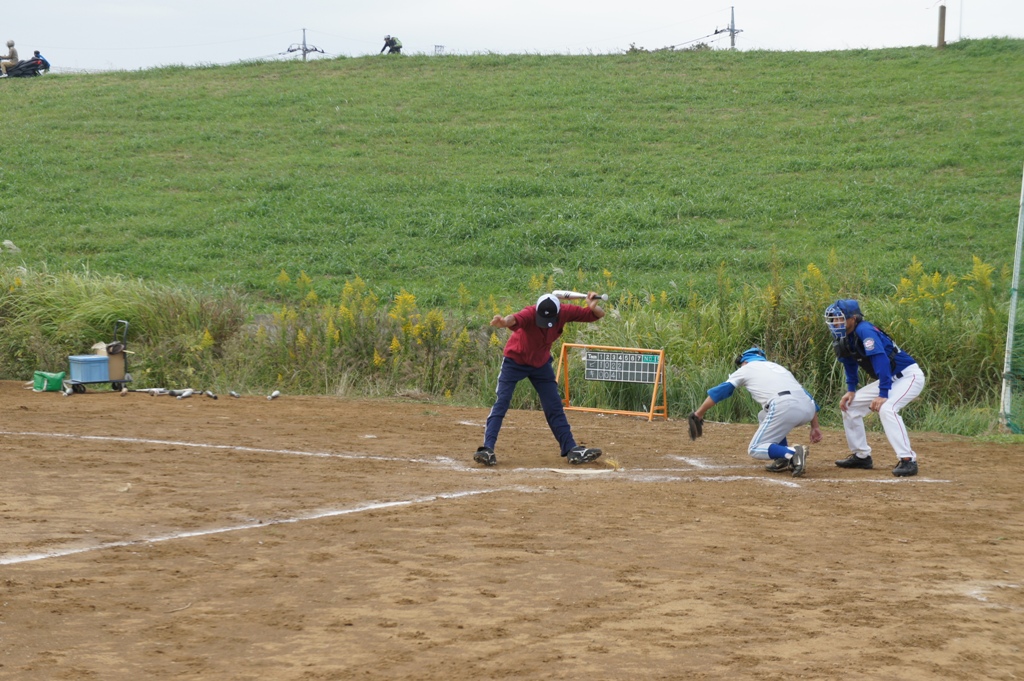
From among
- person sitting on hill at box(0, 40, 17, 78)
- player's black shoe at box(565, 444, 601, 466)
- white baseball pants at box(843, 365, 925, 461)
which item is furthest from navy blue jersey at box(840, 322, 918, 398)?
person sitting on hill at box(0, 40, 17, 78)

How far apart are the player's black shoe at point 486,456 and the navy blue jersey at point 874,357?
3.34 metres

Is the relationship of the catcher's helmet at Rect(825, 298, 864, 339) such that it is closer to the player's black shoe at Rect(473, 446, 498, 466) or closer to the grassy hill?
the player's black shoe at Rect(473, 446, 498, 466)

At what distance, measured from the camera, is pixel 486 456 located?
33.7 ft

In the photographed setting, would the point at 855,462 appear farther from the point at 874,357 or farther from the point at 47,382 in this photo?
the point at 47,382

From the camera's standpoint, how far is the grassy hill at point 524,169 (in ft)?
81.7

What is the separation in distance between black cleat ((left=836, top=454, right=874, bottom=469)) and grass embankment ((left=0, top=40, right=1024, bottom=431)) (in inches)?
146

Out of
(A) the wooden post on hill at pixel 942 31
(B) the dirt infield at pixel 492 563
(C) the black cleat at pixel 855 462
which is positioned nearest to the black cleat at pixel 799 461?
(B) the dirt infield at pixel 492 563

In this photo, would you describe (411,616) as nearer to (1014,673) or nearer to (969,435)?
(1014,673)

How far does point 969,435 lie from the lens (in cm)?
1302

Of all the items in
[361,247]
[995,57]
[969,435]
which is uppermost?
[995,57]

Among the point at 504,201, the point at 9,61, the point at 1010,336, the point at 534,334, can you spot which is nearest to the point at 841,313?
the point at 534,334

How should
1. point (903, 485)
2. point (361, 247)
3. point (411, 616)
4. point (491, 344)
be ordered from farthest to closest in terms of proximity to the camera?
point (361, 247) → point (491, 344) → point (903, 485) → point (411, 616)

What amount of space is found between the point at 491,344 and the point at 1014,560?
32.3 ft

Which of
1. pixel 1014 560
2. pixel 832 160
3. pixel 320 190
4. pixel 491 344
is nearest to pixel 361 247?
pixel 320 190
